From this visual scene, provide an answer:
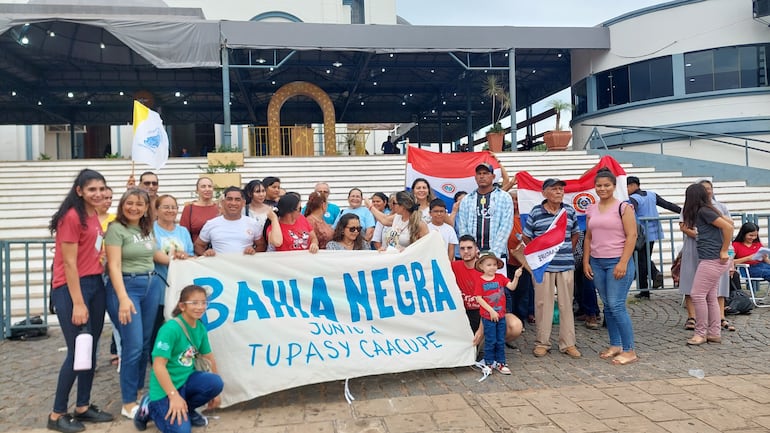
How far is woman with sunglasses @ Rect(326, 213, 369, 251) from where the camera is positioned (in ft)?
16.0

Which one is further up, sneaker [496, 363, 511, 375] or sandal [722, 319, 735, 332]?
sandal [722, 319, 735, 332]

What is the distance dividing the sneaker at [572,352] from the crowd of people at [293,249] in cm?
2

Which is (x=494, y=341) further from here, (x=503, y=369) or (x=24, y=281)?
(x=24, y=281)

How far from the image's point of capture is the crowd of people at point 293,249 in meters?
3.54

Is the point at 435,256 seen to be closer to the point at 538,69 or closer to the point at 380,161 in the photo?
the point at 380,161

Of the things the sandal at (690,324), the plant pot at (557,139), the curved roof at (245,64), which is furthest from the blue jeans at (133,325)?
the plant pot at (557,139)

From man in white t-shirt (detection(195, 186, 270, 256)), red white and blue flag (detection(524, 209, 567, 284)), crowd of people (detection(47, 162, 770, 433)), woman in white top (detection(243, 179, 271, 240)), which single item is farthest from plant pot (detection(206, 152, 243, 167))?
red white and blue flag (detection(524, 209, 567, 284))

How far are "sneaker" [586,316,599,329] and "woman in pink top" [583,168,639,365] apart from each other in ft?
3.68

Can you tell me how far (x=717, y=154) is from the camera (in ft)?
50.7

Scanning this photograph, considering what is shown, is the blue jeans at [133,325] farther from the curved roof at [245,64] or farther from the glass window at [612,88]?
the glass window at [612,88]

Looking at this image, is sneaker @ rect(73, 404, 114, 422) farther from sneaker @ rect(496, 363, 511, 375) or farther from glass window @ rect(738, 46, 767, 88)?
glass window @ rect(738, 46, 767, 88)

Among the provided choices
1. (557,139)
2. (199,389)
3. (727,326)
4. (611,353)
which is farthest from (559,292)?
(557,139)

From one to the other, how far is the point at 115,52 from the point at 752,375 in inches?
786

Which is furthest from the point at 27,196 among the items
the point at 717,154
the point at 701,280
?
the point at 717,154
